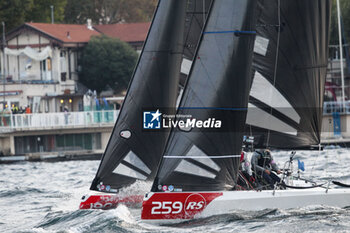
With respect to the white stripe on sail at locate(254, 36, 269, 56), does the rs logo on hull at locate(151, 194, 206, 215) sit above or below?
below

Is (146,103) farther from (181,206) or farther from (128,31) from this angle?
(128,31)

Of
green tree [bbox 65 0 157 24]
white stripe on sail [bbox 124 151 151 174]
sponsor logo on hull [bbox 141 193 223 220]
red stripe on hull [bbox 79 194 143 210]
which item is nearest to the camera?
sponsor logo on hull [bbox 141 193 223 220]

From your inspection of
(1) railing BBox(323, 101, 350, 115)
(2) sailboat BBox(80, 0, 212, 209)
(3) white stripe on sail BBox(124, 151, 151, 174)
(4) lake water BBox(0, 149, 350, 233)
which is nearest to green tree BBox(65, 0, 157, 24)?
(1) railing BBox(323, 101, 350, 115)

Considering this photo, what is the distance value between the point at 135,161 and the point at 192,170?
2.92m

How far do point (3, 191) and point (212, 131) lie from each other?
10.0 meters

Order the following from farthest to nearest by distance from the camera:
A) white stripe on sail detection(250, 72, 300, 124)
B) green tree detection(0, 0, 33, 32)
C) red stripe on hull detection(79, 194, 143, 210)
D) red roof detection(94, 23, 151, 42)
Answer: red roof detection(94, 23, 151, 42) < green tree detection(0, 0, 33, 32) < red stripe on hull detection(79, 194, 143, 210) < white stripe on sail detection(250, 72, 300, 124)

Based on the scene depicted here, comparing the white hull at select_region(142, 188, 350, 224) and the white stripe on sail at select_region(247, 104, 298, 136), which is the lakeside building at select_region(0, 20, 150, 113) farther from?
the white hull at select_region(142, 188, 350, 224)

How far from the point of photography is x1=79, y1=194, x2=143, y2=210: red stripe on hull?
59.8 ft

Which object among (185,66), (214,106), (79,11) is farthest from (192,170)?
(79,11)

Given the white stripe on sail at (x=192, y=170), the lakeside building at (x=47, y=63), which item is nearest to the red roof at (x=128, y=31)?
the lakeside building at (x=47, y=63)

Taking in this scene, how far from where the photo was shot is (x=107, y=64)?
54.5 meters

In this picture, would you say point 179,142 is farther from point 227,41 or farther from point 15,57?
point 15,57

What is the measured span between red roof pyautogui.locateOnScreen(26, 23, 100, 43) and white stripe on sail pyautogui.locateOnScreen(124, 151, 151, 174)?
3566 cm

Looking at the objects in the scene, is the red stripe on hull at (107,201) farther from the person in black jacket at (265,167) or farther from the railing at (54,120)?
the railing at (54,120)
